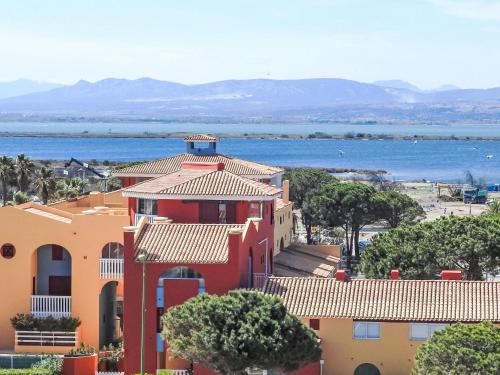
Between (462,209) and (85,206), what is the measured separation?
274ft

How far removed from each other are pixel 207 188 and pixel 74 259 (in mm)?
5420

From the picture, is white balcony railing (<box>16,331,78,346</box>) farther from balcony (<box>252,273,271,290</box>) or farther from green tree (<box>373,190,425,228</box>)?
green tree (<box>373,190,425,228</box>)

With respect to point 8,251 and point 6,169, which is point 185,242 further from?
point 6,169

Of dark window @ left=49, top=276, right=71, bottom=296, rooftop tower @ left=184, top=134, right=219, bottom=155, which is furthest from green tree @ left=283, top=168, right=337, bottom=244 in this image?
dark window @ left=49, top=276, right=71, bottom=296

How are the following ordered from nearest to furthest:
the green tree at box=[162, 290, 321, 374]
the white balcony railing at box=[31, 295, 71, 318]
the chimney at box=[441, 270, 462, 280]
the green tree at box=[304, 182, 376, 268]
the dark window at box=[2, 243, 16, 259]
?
the green tree at box=[162, 290, 321, 374]
the chimney at box=[441, 270, 462, 280]
the white balcony railing at box=[31, 295, 71, 318]
the dark window at box=[2, 243, 16, 259]
the green tree at box=[304, 182, 376, 268]

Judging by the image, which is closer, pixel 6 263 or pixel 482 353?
pixel 482 353

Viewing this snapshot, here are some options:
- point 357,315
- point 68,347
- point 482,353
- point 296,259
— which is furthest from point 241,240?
point 296,259

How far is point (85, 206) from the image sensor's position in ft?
167

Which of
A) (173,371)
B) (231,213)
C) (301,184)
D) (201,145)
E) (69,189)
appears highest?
(201,145)

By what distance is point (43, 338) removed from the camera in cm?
3900

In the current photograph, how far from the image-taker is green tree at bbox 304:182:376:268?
77.6m

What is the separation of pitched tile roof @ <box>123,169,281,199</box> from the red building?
1.4 inches

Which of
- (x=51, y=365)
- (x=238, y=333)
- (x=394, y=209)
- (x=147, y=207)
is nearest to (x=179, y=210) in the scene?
(x=147, y=207)

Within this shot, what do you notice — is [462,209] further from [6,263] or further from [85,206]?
[6,263]
